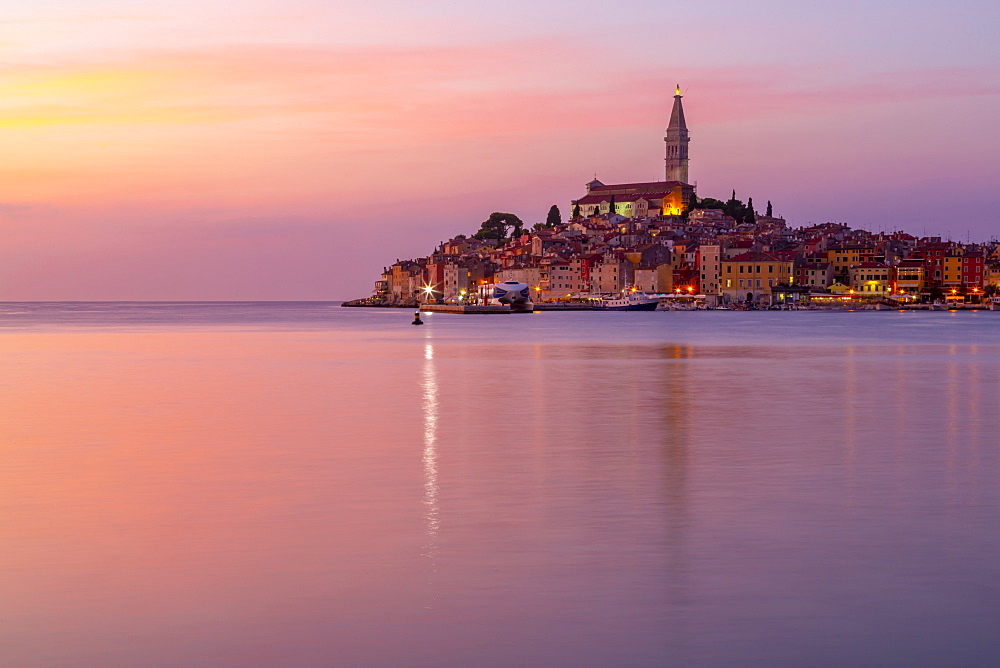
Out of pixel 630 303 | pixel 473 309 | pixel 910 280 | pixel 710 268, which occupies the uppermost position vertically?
pixel 710 268

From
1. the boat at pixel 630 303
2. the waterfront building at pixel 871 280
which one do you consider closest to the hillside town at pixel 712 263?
the waterfront building at pixel 871 280

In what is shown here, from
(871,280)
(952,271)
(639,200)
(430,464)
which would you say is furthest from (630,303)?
(430,464)

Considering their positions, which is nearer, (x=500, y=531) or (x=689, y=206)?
(x=500, y=531)

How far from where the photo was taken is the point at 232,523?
9344mm

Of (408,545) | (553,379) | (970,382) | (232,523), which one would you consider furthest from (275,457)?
(970,382)

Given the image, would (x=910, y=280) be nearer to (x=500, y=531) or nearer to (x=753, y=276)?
(x=753, y=276)

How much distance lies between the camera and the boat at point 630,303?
133 metres

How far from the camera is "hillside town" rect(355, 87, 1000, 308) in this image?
451 feet

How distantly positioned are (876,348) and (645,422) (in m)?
30.6

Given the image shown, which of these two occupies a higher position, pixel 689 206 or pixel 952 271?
pixel 689 206

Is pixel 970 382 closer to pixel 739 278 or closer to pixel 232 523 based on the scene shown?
pixel 232 523

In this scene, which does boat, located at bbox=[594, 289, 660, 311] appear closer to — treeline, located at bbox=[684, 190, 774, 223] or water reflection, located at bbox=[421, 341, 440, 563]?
treeline, located at bbox=[684, 190, 774, 223]

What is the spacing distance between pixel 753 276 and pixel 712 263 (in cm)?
538

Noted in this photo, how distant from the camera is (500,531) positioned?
8.91 metres
